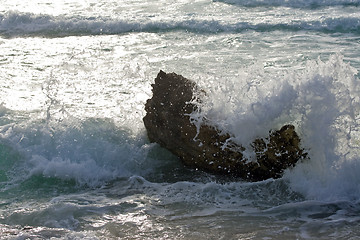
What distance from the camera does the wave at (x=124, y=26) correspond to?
37.6 ft

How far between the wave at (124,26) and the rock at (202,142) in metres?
6.30

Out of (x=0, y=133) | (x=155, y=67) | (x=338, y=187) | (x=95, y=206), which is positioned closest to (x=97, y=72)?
(x=155, y=67)

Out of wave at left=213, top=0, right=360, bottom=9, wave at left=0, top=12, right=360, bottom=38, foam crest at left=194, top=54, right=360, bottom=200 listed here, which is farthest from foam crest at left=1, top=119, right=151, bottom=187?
wave at left=213, top=0, right=360, bottom=9

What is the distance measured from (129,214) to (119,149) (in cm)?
142

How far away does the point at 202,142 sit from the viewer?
5.25 m

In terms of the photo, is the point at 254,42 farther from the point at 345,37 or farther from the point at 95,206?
the point at 95,206

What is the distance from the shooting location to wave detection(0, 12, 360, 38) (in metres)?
11.5

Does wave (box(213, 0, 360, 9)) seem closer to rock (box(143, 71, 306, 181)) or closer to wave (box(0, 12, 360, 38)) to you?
wave (box(0, 12, 360, 38))

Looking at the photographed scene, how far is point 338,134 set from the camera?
5.05 metres

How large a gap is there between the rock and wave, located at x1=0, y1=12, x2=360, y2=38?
6.30m

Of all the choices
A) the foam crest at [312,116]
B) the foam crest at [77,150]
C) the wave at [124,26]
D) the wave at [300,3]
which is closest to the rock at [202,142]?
the foam crest at [312,116]

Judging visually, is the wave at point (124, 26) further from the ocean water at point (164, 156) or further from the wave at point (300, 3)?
the ocean water at point (164, 156)

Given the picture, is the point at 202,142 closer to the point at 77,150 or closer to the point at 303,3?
the point at 77,150

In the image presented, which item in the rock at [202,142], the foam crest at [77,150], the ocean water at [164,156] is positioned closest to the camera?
the ocean water at [164,156]
